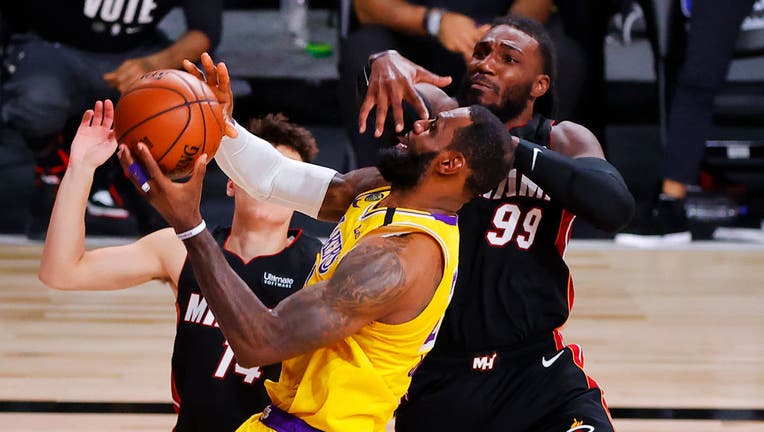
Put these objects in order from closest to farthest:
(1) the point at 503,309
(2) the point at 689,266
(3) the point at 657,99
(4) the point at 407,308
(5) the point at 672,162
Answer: (4) the point at 407,308 < (1) the point at 503,309 < (2) the point at 689,266 < (5) the point at 672,162 < (3) the point at 657,99

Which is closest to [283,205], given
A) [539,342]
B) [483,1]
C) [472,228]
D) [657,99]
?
[472,228]

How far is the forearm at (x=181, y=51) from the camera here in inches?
253

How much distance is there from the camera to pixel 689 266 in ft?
20.1

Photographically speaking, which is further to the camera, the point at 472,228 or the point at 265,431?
the point at 472,228

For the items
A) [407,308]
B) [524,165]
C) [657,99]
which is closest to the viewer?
[407,308]

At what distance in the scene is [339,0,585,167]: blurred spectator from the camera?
6207mm

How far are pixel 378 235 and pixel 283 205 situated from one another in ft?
2.28

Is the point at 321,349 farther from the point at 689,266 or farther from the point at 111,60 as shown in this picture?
the point at 111,60

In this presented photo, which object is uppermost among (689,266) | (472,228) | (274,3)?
(472,228)

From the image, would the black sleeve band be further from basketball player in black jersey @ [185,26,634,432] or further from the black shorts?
the black shorts

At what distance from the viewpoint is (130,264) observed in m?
3.52

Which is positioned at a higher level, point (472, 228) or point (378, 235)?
point (378, 235)

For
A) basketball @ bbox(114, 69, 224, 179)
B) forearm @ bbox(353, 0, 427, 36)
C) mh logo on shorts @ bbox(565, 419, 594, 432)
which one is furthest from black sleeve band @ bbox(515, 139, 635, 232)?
forearm @ bbox(353, 0, 427, 36)

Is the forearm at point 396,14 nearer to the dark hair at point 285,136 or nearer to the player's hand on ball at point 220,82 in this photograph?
the dark hair at point 285,136
